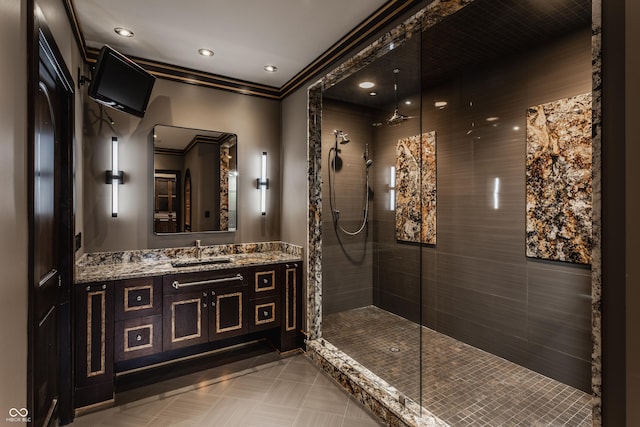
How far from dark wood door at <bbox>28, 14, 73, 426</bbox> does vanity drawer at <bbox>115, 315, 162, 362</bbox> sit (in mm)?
315

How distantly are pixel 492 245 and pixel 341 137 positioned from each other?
1.95 m

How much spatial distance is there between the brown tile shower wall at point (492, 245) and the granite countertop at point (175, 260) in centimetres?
127

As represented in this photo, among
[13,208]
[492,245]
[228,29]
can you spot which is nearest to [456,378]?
[492,245]

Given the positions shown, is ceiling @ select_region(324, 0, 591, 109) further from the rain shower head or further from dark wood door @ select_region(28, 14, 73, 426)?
dark wood door @ select_region(28, 14, 73, 426)

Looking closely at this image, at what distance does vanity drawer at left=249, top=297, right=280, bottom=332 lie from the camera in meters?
3.01

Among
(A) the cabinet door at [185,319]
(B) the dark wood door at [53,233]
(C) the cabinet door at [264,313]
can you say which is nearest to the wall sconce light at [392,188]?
(C) the cabinet door at [264,313]

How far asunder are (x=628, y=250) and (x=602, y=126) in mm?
506

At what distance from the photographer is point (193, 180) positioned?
328 cm

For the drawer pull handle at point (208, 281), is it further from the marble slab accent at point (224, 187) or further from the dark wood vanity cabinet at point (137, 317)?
the marble slab accent at point (224, 187)

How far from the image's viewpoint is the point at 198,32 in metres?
2.56

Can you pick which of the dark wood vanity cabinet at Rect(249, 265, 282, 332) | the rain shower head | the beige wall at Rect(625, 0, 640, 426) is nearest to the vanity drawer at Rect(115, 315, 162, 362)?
the dark wood vanity cabinet at Rect(249, 265, 282, 332)

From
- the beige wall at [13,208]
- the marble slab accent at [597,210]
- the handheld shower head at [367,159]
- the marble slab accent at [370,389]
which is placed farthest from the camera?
the handheld shower head at [367,159]

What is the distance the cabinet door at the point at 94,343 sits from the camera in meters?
2.30

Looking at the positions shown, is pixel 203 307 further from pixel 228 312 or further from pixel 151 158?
pixel 151 158
